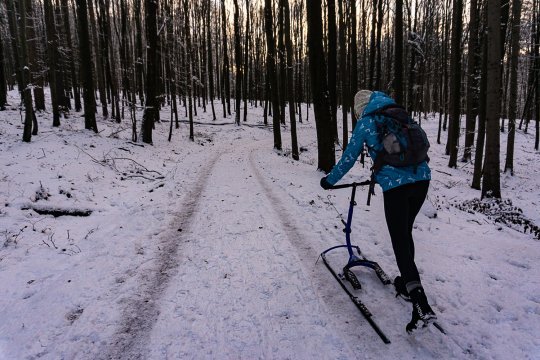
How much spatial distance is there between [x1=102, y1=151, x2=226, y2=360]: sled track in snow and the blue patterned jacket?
121 inches

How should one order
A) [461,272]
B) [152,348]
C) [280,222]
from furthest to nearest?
[280,222]
[461,272]
[152,348]

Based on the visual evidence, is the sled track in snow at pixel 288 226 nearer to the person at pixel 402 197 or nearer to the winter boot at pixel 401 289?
the winter boot at pixel 401 289

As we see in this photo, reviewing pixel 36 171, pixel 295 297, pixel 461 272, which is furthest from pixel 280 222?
pixel 36 171

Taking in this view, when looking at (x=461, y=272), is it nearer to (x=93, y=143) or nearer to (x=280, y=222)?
(x=280, y=222)

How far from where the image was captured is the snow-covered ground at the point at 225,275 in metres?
3.76

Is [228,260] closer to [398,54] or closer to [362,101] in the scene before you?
Answer: [362,101]

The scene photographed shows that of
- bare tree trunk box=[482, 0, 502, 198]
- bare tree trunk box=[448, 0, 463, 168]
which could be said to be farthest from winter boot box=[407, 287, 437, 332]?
bare tree trunk box=[448, 0, 463, 168]

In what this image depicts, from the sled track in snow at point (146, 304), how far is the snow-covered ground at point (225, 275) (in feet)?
0.07

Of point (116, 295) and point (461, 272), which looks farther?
point (461, 272)

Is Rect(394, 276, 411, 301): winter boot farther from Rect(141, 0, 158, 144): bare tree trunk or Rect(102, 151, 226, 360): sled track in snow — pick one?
Rect(141, 0, 158, 144): bare tree trunk

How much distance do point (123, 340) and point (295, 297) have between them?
2.18 meters

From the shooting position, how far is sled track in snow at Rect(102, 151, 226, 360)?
12.1 feet

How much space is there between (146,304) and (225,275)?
126 centimetres

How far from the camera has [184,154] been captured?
19.6 metres
